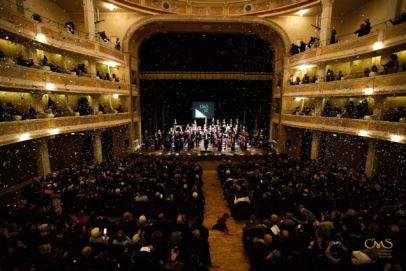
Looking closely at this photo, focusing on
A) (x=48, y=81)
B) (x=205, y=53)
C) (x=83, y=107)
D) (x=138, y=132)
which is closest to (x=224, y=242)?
(x=48, y=81)

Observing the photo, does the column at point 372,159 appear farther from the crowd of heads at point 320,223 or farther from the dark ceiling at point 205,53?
the dark ceiling at point 205,53

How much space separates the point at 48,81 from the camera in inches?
513

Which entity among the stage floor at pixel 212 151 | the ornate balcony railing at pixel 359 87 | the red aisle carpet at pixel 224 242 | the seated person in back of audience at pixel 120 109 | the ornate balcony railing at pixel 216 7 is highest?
the ornate balcony railing at pixel 216 7

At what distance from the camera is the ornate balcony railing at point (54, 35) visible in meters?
10.6

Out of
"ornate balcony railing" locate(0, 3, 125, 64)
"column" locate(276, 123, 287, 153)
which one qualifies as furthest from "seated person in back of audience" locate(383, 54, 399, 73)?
"ornate balcony railing" locate(0, 3, 125, 64)

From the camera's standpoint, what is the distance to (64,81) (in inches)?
559

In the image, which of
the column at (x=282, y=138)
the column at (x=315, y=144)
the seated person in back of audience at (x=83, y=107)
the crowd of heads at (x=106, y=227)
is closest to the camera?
the crowd of heads at (x=106, y=227)

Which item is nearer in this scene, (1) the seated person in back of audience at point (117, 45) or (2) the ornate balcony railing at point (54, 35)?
(2) the ornate balcony railing at point (54, 35)

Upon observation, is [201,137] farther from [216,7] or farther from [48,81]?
[48,81]

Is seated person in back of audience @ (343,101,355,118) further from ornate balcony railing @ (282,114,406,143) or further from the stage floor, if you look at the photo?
the stage floor

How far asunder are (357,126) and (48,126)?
16539mm

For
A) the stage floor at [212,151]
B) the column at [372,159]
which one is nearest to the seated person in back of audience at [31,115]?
the stage floor at [212,151]

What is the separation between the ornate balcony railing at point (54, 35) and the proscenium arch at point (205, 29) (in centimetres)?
233

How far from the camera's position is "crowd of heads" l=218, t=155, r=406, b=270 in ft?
18.3
